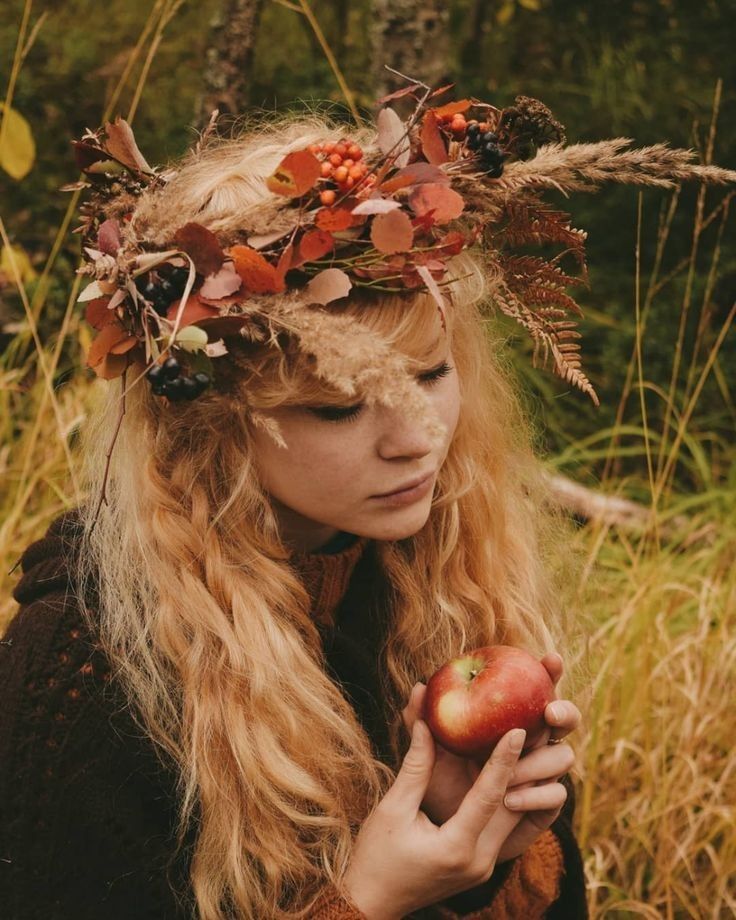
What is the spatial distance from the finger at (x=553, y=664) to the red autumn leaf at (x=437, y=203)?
686mm

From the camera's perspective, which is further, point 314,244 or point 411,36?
point 411,36

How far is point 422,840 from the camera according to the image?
58.3 inches

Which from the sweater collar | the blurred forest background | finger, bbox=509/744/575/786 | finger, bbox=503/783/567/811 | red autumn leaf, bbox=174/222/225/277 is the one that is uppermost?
red autumn leaf, bbox=174/222/225/277

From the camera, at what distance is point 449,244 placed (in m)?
1.42

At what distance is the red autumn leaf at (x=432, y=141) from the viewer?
1450 millimetres

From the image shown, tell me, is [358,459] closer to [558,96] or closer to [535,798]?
[535,798]

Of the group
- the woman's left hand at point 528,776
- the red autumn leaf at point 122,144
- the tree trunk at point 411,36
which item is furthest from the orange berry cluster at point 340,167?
the tree trunk at point 411,36

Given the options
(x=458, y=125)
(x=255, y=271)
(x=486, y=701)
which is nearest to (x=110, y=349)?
(x=255, y=271)

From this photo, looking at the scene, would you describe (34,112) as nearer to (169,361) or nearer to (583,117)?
(583,117)

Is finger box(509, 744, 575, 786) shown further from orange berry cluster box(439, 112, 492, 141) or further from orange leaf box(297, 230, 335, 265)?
orange berry cluster box(439, 112, 492, 141)

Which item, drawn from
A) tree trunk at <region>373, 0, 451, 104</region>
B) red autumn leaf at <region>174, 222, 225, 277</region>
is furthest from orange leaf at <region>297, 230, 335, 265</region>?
tree trunk at <region>373, 0, 451, 104</region>

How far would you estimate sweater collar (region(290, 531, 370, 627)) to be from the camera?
1.74 meters

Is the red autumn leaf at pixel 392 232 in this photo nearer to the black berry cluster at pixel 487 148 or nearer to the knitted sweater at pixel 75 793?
the black berry cluster at pixel 487 148

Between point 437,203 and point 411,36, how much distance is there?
2.26 meters
